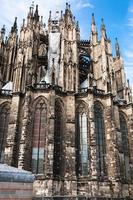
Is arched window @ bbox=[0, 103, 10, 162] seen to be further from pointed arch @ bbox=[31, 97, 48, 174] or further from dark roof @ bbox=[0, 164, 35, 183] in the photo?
dark roof @ bbox=[0, 164, 35, 183]

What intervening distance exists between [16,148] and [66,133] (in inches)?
190

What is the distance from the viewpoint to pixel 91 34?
30906 millimetres

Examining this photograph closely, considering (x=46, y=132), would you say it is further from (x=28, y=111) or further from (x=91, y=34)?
(x=91, y=34)

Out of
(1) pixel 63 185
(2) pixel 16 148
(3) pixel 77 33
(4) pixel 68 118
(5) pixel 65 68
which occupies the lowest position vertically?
(1) pixel 63 185

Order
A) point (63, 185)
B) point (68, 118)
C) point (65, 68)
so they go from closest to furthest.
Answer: point (63, 185)
point (68, 118)
point (65, 68)

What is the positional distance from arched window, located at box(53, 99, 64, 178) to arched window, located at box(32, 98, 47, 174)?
44.2 inches

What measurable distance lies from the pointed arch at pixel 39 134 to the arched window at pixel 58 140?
43.3 inches

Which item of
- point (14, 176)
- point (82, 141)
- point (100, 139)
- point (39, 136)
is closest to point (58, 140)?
point (39, 136)

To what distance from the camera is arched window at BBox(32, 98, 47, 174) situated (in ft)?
64.5

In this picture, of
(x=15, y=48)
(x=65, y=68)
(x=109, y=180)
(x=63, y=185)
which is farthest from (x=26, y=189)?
(x=15, y=48)

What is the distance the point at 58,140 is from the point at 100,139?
424cm

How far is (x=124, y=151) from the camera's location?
77.6 feet

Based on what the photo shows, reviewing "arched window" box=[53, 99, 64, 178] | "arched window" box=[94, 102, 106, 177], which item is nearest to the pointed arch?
"arched window" box=[53, 99, 64, 178]

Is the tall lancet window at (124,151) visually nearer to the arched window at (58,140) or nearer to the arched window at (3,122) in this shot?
the arched window at (58,140)
